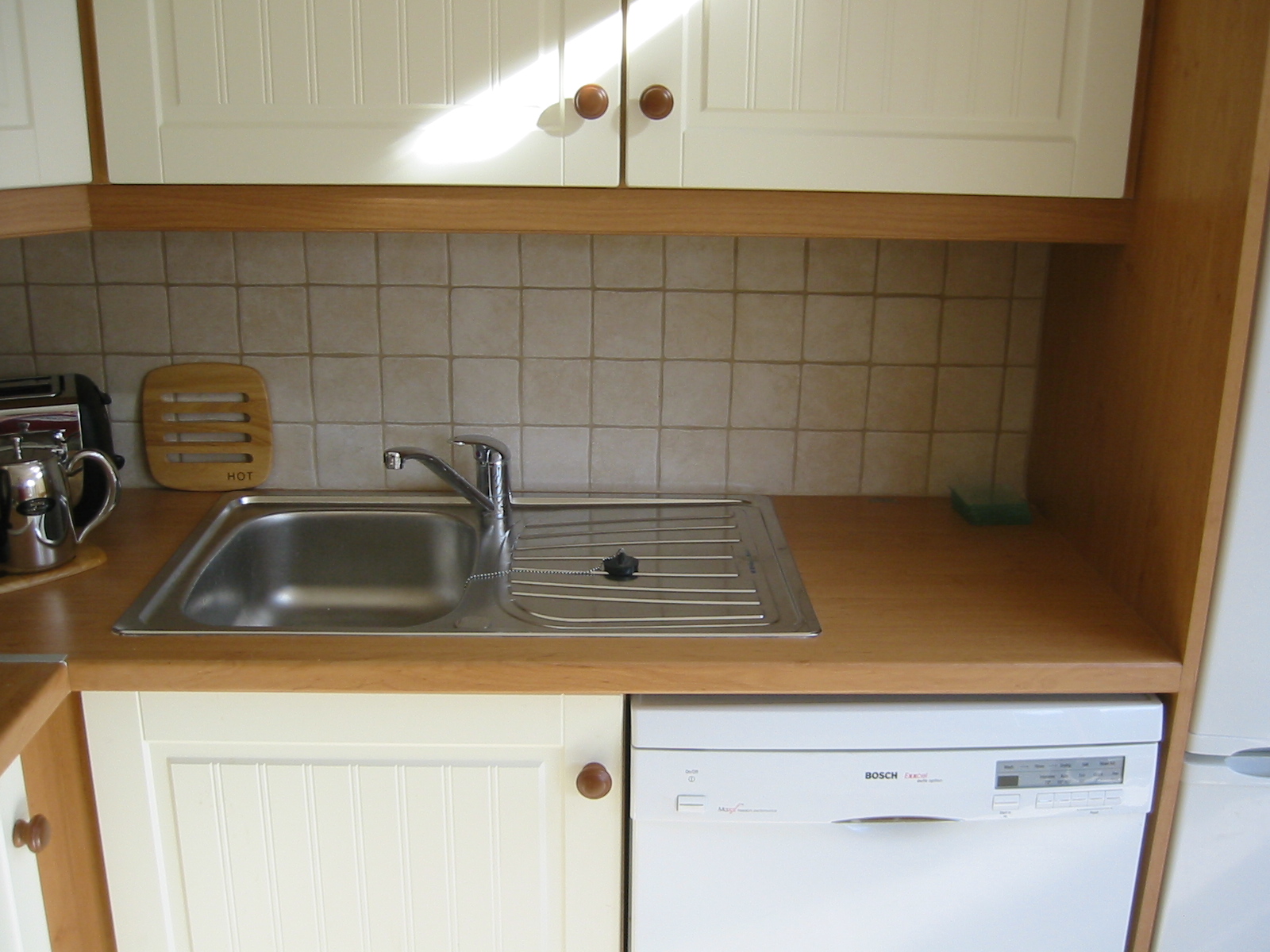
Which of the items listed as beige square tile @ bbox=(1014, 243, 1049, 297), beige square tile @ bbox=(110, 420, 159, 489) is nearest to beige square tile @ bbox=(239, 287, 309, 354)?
beige square tile @ bbox=(110, 420, 159, 489)

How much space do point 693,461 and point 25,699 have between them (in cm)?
101

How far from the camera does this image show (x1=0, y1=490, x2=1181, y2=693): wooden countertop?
129 centimetres

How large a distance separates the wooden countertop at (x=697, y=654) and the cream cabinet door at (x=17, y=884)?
0.43 ft

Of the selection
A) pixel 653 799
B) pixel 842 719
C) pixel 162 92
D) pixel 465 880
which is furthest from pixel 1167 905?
pixel 162 92

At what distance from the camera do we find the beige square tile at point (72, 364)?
1.78m

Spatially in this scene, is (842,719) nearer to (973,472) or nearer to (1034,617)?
(1034,617)

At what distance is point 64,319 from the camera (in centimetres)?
177

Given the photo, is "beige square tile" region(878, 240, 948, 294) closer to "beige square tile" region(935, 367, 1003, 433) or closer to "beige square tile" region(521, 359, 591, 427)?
"beige square tile" region(935, 367, 1003, 433)

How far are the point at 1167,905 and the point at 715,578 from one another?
2.24ft

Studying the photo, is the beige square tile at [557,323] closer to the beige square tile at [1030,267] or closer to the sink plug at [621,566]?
the sink plug at [621,566]

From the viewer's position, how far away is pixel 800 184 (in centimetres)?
139

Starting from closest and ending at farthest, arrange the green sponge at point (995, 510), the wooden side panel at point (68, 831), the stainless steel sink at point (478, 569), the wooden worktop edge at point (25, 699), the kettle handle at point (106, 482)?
the wooden worktop edge at point (25, 699) < the wooden side panel at point (68, 831) < the stainless steel sink at point (478, 569) < the kettle handle at point (106, 482) < the green sponge at point (995, 510)

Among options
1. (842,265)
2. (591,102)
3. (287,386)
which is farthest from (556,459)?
(591,102)

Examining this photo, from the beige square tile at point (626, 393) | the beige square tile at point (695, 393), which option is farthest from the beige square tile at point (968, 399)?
A: the beige square tile at point (626, 393)
